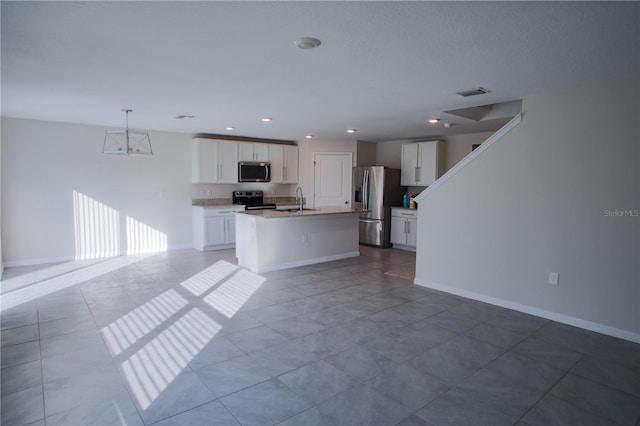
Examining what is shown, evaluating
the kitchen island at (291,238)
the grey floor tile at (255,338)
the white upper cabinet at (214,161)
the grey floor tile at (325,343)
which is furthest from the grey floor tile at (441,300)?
the white upper cabinet at (214,161)

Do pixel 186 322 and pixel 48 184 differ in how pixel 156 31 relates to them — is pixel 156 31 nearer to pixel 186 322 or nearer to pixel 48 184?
pixel 186 322

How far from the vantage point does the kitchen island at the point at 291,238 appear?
5.52 meters

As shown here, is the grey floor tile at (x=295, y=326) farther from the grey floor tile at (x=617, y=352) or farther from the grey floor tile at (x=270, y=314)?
the grey floor tile at (x=617, y=352)

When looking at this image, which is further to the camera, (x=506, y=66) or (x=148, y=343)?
(x=148, y=343)

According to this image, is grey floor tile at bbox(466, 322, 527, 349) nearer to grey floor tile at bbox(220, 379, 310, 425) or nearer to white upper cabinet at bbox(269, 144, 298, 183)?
grey floor tile at bbox(220, 379, 310, 425)

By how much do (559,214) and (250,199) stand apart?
5765 millimetres

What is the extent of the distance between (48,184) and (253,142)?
3605 millimetres

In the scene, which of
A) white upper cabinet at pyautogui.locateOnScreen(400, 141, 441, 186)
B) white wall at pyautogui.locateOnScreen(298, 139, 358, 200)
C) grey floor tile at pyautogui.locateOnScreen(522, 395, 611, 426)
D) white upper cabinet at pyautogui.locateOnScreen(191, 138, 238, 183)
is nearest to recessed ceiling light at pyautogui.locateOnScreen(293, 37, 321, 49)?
grey floor tile at pyautogui.locateOnScreen(522, 395, 611, 426)

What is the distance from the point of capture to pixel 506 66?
293 cm

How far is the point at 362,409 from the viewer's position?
2.26 metres

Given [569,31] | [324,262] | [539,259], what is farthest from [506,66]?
[324,262]

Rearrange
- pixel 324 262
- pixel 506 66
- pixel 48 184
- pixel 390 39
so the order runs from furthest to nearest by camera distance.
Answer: pixel 324 262 < pixel 48 184 < pixel 506 66 < pixel 390 39

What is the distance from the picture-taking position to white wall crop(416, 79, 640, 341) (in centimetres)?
329

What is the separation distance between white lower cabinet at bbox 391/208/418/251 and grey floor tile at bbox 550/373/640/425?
15.6 feet
